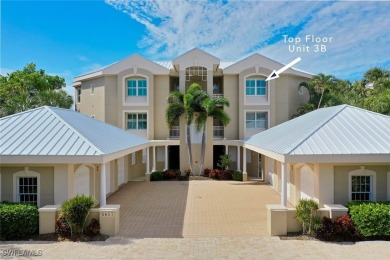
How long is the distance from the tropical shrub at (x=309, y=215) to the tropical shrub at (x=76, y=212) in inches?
296

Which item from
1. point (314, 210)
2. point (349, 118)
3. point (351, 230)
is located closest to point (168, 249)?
point (314, 210)

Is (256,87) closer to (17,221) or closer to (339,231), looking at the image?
(339,231)

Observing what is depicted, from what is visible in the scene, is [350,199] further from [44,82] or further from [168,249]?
[44,82]

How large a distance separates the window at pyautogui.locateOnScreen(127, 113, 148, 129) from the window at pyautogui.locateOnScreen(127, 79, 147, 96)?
206 centimetres

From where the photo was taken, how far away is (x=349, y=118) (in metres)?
14.7

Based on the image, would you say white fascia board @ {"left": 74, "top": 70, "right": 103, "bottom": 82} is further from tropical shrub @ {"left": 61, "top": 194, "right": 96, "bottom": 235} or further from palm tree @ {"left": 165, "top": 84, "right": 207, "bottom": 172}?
tropical shrub @ {"left": 61, "top": 194, "right": 96, "bottom": 235}

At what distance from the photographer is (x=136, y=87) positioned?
98.0 ft

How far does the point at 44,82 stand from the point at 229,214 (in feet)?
112

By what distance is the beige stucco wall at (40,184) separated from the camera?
1234cm

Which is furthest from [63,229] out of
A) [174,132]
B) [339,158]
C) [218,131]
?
[218,131]

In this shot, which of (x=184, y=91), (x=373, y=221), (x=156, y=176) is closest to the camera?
(x=373, y=221)

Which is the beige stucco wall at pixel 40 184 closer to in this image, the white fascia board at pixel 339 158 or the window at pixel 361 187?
the white fascia board at pixel 339 158

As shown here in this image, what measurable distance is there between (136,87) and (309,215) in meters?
22.6

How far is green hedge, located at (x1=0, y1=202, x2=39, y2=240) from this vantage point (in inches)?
413
